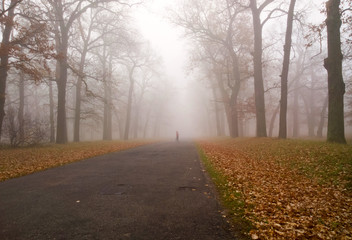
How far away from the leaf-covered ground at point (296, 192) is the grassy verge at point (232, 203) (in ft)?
0.21

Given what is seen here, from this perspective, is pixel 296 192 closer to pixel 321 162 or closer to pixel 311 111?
pixel 321 162

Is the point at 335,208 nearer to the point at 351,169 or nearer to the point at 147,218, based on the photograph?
the point at 351,169

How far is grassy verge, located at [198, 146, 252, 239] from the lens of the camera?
3529 millimetres

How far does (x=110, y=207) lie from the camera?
13.6ft

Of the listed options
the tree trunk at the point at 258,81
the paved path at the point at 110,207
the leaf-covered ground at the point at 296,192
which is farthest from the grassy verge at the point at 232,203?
the tree trunk at the point at 258,81

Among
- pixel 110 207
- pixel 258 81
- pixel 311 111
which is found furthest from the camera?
pixel 311 111

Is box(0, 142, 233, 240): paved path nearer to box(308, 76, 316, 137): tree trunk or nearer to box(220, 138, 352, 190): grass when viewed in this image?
box(220, 138, 352, 190): grass

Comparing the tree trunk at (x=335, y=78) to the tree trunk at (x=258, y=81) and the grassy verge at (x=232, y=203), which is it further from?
the grassy verge at (x=232, y=203)

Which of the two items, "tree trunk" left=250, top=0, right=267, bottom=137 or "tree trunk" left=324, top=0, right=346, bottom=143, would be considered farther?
"tree trunk" left=250, top=0, right=267, bottom=137

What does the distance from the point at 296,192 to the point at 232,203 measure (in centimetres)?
193

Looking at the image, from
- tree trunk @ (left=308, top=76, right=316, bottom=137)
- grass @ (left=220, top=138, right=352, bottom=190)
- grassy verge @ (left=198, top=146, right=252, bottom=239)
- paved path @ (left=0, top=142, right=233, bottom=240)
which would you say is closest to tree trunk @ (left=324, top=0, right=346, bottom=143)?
grass @ (left=220, top=138, right=352, bottom=190)


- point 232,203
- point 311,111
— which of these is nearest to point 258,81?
point 232,203

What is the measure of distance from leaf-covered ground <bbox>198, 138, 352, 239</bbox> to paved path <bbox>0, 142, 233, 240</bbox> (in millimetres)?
797

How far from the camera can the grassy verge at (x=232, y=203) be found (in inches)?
139
